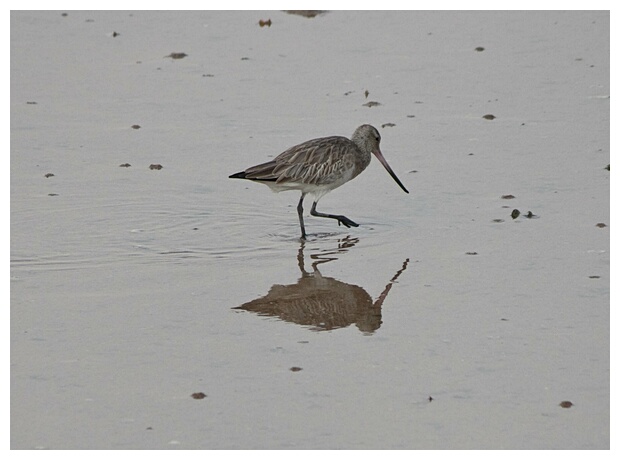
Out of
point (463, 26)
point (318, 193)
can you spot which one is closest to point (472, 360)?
point (318, 193)

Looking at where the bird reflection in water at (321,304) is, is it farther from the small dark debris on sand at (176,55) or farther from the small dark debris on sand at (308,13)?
the small dark debris on sand at (308,13)

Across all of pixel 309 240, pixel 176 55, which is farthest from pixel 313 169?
pixel 176 55

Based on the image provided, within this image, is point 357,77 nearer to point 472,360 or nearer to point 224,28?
point 224,28

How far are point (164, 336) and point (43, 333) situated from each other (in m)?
0.75

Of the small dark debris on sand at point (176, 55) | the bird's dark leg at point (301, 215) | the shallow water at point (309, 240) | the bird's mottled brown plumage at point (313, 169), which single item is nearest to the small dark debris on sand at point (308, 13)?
the shallow water at point (309, 240)

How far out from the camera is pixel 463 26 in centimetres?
1620

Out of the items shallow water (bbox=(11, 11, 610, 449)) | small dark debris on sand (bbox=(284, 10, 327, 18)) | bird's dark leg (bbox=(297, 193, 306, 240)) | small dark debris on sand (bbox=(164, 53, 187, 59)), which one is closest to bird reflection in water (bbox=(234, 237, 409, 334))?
shallow water (bbox=(11, 11, 610, 449))

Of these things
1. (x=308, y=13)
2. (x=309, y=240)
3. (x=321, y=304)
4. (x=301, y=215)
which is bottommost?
(x=321, y=304)

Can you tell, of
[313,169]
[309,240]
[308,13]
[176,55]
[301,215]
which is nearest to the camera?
[309,240]

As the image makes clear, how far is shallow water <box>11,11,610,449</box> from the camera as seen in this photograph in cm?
617

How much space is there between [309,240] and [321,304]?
1.62 m

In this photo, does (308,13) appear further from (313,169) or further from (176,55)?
(313,169)

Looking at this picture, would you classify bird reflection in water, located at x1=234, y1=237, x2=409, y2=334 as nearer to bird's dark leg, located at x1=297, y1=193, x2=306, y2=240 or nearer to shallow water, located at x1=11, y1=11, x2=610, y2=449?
shallow water, located at x1=11, y1=11, x2=610, y2=449

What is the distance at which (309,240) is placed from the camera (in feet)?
30.9
